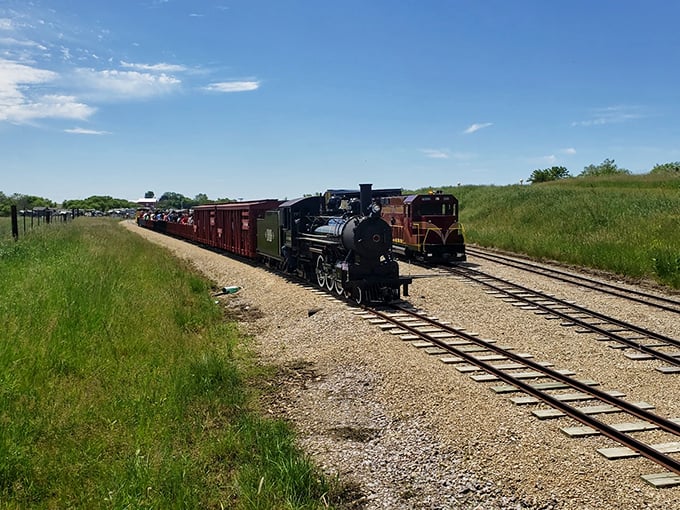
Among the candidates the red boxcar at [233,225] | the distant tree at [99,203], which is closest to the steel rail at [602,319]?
the red boxcar at [233,225]

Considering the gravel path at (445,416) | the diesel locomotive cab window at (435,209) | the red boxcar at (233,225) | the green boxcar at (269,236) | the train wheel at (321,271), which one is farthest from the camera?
the red boxcar at (233,225)

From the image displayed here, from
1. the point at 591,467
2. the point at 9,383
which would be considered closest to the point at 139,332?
the point at 9,383

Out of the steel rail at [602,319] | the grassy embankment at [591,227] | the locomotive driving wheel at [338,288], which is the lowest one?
the steel rail at [602,319]

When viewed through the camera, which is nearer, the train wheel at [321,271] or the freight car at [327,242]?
the freight car at [327,242]

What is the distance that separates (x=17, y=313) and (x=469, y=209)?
3909 cm

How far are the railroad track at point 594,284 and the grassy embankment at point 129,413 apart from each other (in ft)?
34.4

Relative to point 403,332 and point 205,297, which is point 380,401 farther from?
point 205,297

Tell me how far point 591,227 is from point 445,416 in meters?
23.7

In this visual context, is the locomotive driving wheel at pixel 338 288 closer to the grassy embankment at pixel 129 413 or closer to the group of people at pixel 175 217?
the grassy embankment at pixel 129 413

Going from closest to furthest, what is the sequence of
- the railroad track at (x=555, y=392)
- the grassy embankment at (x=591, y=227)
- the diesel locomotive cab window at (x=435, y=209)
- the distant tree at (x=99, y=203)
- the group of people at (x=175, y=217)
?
the railroad track at (x=555, y=392), the grassy embankment at (x=591, y=227), the diesel locomotive cab window at (x=435, y=209), the group of people at (x=175, y=217), the distant tree at (x=99, y=203)

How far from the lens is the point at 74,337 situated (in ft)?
31.7

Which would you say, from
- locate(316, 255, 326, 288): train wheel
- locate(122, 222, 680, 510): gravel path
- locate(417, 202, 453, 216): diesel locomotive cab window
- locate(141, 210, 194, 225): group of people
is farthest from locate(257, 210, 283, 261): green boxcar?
locate(141, 210, 194, 225): group of people

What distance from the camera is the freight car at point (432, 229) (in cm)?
2248

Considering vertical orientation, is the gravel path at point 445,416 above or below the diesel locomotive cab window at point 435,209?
below
